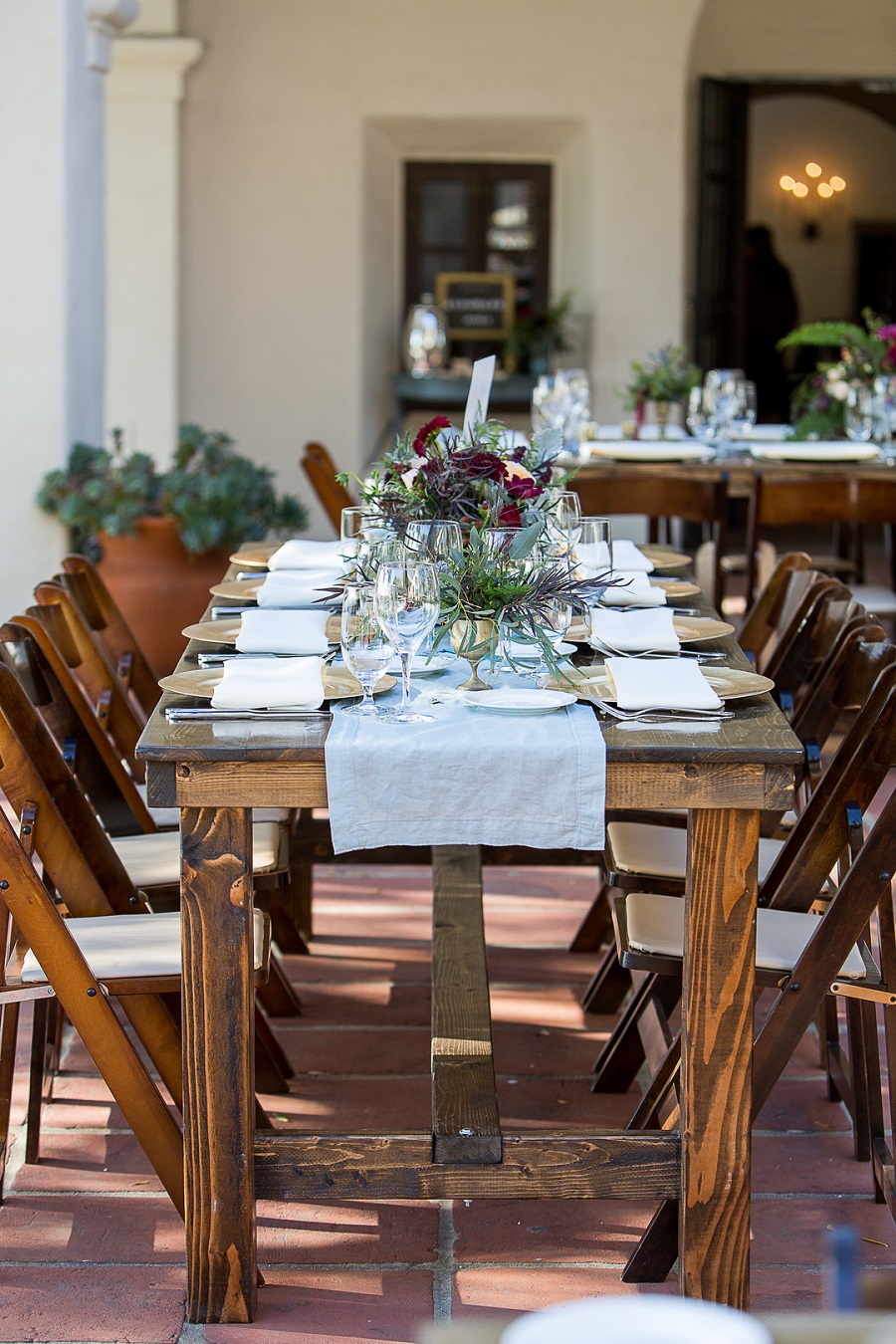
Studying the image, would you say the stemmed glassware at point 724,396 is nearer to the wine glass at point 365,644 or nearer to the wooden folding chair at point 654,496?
the wooden folding chair at point 654,496

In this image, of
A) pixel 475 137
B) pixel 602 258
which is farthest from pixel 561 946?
pixel 475 137

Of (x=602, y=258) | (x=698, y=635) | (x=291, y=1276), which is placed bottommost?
(x=291, y=1276)

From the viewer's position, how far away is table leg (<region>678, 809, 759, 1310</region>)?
6.64 feet

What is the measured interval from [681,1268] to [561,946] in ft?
4.67

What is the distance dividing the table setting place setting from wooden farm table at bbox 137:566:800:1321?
61 millimetres

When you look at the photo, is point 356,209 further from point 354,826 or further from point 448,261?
point 354,826

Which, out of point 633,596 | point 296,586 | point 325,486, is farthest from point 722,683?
point 325,486

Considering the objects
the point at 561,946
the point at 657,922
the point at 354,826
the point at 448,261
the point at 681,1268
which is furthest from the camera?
the point at 448,261

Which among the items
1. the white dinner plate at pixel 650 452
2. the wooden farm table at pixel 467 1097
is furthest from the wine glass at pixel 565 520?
the white dinner plate at pixel 650 452

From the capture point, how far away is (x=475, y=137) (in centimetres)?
865

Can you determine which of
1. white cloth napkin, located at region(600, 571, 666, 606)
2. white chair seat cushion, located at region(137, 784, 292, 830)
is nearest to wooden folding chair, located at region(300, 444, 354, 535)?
white chair seat cushion, located at region(137, 784, 292, 830)

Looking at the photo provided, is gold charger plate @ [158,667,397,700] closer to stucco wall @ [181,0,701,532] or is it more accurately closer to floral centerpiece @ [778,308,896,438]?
floral centerpiece @ [778,308,896,438]

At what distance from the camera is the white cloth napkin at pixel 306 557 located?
3.34m

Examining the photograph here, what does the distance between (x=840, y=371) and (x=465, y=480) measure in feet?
10.3
